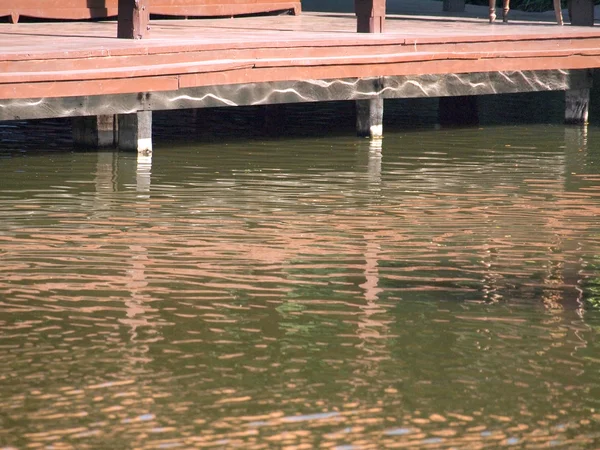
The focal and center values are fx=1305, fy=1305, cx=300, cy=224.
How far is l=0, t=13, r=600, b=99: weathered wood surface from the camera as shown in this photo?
34.1 ft

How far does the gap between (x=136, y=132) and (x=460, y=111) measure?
4796 mm

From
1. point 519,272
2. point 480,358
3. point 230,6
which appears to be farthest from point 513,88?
point 480,358

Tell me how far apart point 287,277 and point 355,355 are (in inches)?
56.7

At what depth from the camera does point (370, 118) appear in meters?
13.0

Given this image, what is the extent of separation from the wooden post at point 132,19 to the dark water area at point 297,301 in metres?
1.10

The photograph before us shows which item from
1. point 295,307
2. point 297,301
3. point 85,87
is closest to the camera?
point 295,307

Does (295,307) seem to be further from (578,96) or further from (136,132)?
(578,96)

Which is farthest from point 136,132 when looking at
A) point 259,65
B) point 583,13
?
point 583,13

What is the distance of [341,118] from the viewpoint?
1523 cm

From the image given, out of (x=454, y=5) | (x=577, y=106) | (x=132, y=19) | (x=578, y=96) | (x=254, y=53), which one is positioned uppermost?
(x=454, y=5)

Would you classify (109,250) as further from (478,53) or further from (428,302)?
(478,53)

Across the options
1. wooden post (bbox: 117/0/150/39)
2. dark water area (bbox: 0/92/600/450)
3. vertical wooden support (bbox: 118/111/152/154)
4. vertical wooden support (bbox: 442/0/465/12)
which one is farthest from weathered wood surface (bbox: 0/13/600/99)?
vertical wooden support (bbox: 442/0/465/12)

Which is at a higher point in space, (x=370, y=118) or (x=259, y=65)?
(x=259, y=65)

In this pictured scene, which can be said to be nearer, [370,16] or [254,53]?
[254,53]
